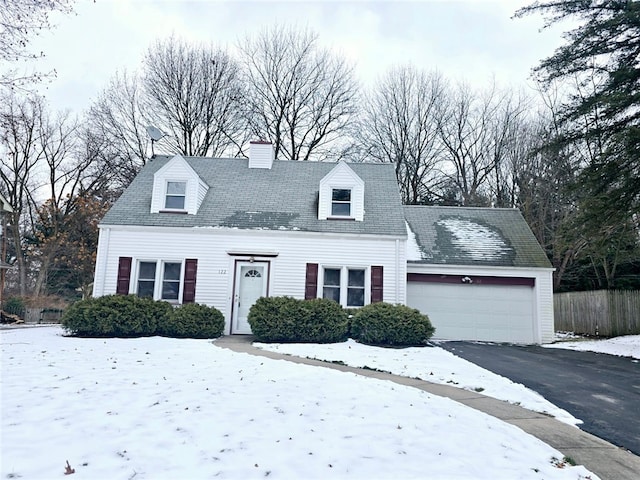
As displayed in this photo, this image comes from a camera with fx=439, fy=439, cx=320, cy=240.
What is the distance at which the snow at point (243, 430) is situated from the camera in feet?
11.5

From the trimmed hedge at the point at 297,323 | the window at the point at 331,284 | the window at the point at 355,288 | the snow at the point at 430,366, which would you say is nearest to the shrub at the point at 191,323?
the trimmed hedge at the point at 297,323

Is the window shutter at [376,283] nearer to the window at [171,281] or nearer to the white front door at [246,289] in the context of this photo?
the white front door at [246,289]

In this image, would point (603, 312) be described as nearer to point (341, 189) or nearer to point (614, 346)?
point (614, 346)

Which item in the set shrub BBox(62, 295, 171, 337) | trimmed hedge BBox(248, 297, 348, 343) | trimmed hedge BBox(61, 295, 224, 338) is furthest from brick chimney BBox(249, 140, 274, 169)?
shrub BBox(62, 295, 171, 337)

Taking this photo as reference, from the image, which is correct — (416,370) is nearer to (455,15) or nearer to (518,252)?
(518,252)

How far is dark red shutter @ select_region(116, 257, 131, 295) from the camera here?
45.7ft

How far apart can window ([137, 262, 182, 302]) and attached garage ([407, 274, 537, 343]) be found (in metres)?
7.93

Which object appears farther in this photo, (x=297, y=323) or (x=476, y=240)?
(x=476, y=240)

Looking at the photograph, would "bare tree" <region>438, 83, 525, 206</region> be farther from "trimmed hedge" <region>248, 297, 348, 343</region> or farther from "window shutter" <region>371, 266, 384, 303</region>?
"trimmed hedge" <region>248, 297, 348, 343</region>

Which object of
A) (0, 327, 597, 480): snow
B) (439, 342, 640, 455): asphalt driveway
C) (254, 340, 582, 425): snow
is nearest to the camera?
(0, 327, 597, 480): snow

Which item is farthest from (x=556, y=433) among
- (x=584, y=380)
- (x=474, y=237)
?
(x=474, y=237)

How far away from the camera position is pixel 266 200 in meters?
15.6

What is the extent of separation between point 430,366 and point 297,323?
4.24 meters

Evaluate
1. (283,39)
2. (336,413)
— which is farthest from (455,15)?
(283,39)
